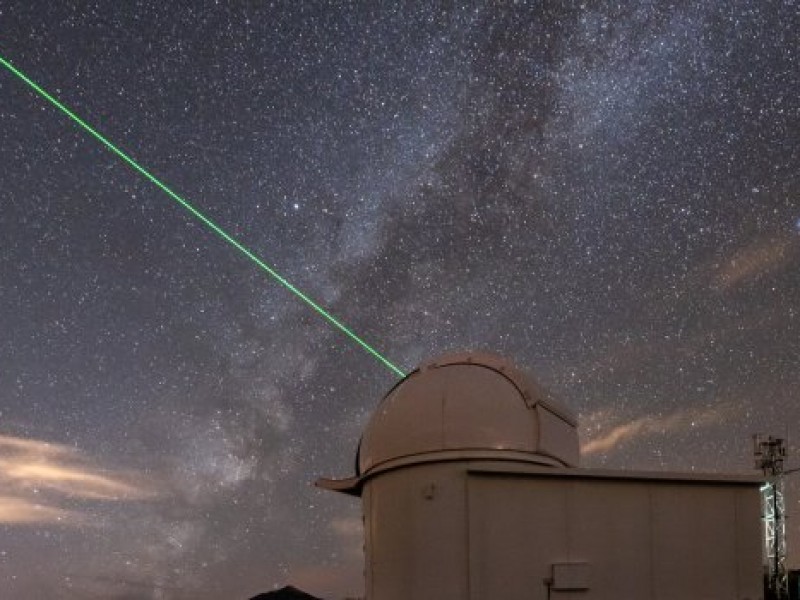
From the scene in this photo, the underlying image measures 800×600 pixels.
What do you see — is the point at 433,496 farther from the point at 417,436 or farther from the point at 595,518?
the point at 595,518

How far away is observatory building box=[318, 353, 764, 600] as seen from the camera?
449 inches

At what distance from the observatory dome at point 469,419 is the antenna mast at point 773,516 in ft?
56.2

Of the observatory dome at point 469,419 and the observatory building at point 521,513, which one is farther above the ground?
the observatory dome at point 469,419

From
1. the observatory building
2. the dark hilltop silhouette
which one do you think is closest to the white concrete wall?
the observatory building

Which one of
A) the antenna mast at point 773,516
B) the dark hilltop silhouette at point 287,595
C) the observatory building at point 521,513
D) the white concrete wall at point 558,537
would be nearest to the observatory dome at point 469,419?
the observatory building at point 521,513

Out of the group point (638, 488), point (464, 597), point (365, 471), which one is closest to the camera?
point (464, 597)

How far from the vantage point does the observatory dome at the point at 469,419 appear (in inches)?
468

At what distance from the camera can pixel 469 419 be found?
12008 millimetres

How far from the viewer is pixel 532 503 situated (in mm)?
11570

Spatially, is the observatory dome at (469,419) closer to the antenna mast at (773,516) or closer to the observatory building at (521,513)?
the observatory building at (521,513)

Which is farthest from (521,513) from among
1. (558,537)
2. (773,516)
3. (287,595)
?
(287,595)

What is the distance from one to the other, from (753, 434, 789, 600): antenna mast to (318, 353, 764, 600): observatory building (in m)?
15.7

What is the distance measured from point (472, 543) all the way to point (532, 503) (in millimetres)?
1034

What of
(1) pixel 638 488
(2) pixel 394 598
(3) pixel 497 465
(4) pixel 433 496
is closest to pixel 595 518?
(1) pixel 638 488
